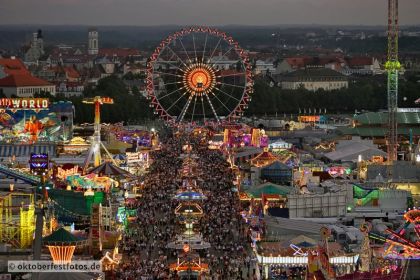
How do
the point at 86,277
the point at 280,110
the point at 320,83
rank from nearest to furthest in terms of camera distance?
the point at 86,277, the point at 280,110, the point at 320,83

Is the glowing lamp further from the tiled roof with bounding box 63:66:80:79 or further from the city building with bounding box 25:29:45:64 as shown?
the city building with bounding box 25:29:45:64

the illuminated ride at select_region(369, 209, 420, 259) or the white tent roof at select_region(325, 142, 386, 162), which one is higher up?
the illuminated ride at select_region(369, 209, 420, 259)

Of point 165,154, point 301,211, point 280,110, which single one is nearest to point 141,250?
point 301,211

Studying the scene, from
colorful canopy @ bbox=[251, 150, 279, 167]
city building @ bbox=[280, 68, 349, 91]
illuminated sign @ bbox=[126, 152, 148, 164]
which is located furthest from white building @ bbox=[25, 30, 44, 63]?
colorful canopy @ bbox=[251, 150, 279, 167]

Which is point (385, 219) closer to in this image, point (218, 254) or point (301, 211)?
point (301, 211)

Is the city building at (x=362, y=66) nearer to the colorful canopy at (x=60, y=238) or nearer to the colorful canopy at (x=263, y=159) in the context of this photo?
the colorful canopy at (x=263, y=159)

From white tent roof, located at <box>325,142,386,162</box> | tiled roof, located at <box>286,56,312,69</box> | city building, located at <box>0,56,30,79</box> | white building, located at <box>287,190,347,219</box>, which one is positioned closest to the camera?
white building, located at <box>287,190,347,219</box>

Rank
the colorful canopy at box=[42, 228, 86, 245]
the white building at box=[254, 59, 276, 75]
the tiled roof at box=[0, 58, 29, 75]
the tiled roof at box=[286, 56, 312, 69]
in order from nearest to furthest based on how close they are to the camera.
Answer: the colorful canopy at box=[42, 228, 86, 245]
the tiled roof at box=[0, 58, 29, 75]
the white building at box=[254, 59, 276, 75]
the tiled roof at box=[286, 56, 312, 69]
